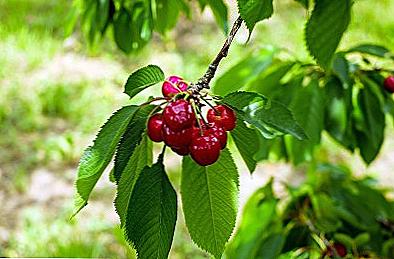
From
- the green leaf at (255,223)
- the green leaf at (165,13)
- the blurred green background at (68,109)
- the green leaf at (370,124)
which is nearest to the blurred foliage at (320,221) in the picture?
the green leaf at (255,223)

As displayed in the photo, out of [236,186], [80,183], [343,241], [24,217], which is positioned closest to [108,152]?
[80,183]

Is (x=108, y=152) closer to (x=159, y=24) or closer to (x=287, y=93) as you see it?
(x=159, y=24)

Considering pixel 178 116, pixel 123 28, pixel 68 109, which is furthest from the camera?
pixel 68 109

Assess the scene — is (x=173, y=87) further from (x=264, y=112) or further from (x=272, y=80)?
(x=272, y=80)

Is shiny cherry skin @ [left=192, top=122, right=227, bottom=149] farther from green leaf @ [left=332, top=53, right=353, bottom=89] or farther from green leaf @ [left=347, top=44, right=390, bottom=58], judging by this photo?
green leaf @ [left=347, top=44, right=390, bottom=58]

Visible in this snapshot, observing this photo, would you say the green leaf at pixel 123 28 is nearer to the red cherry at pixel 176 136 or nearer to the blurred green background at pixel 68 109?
the red cherry at pixel 176 136

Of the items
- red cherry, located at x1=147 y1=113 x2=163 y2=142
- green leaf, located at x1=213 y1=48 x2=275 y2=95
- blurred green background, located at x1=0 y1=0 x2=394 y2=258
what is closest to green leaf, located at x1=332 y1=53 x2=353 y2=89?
green leaf, located at x1=213 y1=48 x2=275 y2=95

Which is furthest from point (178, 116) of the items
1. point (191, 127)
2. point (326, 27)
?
point (326, 27)
